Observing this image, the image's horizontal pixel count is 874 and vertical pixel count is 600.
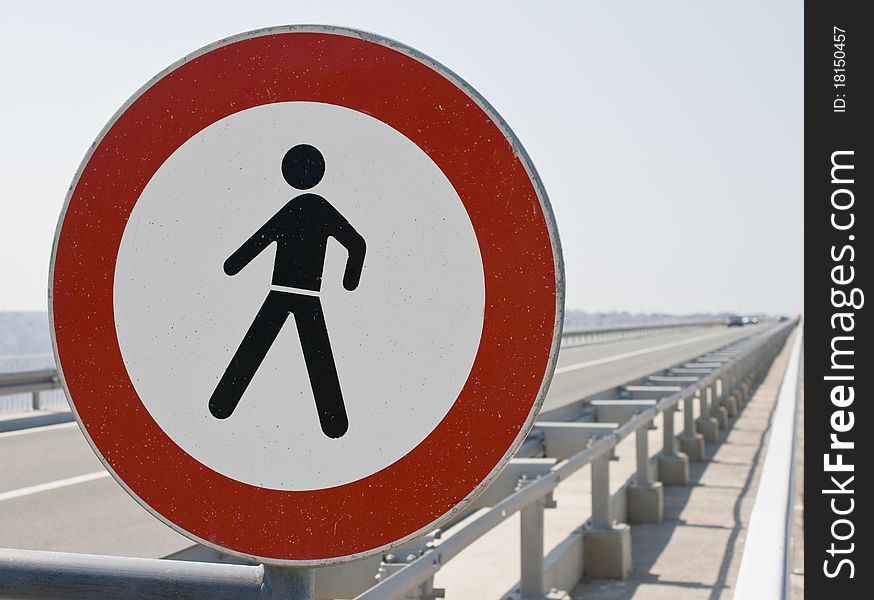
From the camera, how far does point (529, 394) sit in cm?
173

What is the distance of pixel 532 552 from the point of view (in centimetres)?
571

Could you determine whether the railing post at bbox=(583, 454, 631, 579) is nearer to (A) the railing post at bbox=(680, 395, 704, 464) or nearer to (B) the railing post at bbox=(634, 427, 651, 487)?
(B) the railing post at bbox=(634, 427, 651, 487)

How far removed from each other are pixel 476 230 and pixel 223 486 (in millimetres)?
550

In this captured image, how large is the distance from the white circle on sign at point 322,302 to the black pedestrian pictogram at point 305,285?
0.04ft

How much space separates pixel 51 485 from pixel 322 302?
9371mm

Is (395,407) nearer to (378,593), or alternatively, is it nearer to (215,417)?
(215,417)

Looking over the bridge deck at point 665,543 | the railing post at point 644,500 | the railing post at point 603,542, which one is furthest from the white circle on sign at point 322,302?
the railing post at point 644,500

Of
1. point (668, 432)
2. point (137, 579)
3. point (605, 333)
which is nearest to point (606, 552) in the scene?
point (668, 432)

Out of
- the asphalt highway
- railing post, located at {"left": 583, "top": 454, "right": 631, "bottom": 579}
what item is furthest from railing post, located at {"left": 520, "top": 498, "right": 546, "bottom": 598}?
railing post, located at {"left": 583, "top": 454, "right": 631, "bottom": 579}

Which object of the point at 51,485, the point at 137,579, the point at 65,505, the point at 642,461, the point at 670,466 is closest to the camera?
the point at 137,579

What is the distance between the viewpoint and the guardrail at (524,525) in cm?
184

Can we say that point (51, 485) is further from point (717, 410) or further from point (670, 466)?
point (717, 410)

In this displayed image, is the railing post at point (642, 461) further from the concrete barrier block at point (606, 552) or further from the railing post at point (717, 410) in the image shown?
the railing post at point (717, 410)
